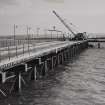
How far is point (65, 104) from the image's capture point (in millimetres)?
28312

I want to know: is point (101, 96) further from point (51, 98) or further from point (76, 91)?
point (51, 98)

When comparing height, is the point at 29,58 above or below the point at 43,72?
above

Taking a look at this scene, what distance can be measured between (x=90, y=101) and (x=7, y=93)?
1082 centimetres

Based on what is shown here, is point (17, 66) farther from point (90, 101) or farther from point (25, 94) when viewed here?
point (90, 101)

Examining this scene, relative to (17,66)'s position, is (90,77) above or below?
below

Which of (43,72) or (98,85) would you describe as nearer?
(98,85)

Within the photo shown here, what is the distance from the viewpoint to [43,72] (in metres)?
44.6

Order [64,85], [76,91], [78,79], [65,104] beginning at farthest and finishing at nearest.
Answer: [78,79]
[64,85]
[76,91]
[65,104]

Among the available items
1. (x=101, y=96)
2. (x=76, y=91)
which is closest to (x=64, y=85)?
(x=76, y=91)

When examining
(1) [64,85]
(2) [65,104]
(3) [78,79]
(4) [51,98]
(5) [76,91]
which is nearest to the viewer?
(2) [65,104]

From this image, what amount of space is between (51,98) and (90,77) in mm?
17376

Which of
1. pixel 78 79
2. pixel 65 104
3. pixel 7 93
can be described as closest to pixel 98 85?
pixel 78 79

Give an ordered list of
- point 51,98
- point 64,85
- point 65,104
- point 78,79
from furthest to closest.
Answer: point 78,79, point 64,85, point 51,98, point 65,104

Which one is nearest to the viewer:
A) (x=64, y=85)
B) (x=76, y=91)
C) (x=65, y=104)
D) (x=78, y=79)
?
(x=65, y=104)
